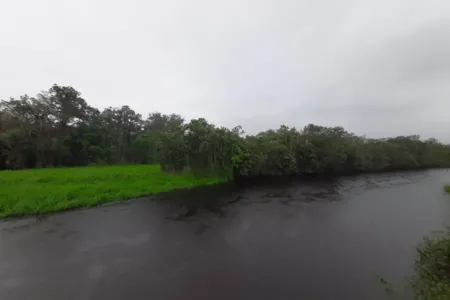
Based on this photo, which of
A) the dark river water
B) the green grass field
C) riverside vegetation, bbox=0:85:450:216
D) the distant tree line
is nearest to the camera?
the dark river water

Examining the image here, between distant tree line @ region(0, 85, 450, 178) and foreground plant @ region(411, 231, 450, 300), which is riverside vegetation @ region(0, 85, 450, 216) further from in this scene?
foreground plant @ region(411, 231, 450, 300)

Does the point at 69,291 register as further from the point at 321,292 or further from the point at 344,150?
the point at 344,150

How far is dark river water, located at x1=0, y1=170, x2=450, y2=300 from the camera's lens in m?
6.87

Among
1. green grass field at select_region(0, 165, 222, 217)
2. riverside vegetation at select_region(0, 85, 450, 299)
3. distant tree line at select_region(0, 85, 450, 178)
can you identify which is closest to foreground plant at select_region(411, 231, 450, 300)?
riverside vegetation at select_region(0, 85, 450, 299)

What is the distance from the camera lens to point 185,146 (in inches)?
1051

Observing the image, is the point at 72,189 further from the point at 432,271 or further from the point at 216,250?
the point at 432,271

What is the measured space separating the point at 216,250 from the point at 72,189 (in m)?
15.0

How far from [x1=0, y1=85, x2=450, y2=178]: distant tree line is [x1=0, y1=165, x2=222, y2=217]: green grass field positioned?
16.8 feet

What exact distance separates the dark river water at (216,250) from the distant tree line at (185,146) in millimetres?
12193

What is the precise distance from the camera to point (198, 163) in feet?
90.8

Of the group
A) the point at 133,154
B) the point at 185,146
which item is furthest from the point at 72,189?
the point at 133,154

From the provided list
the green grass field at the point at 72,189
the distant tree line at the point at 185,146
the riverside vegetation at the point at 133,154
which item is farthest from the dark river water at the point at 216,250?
the distant tree line at the point at 185,146

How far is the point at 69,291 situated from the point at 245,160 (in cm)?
2461

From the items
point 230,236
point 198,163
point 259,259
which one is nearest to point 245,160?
point 198,163
